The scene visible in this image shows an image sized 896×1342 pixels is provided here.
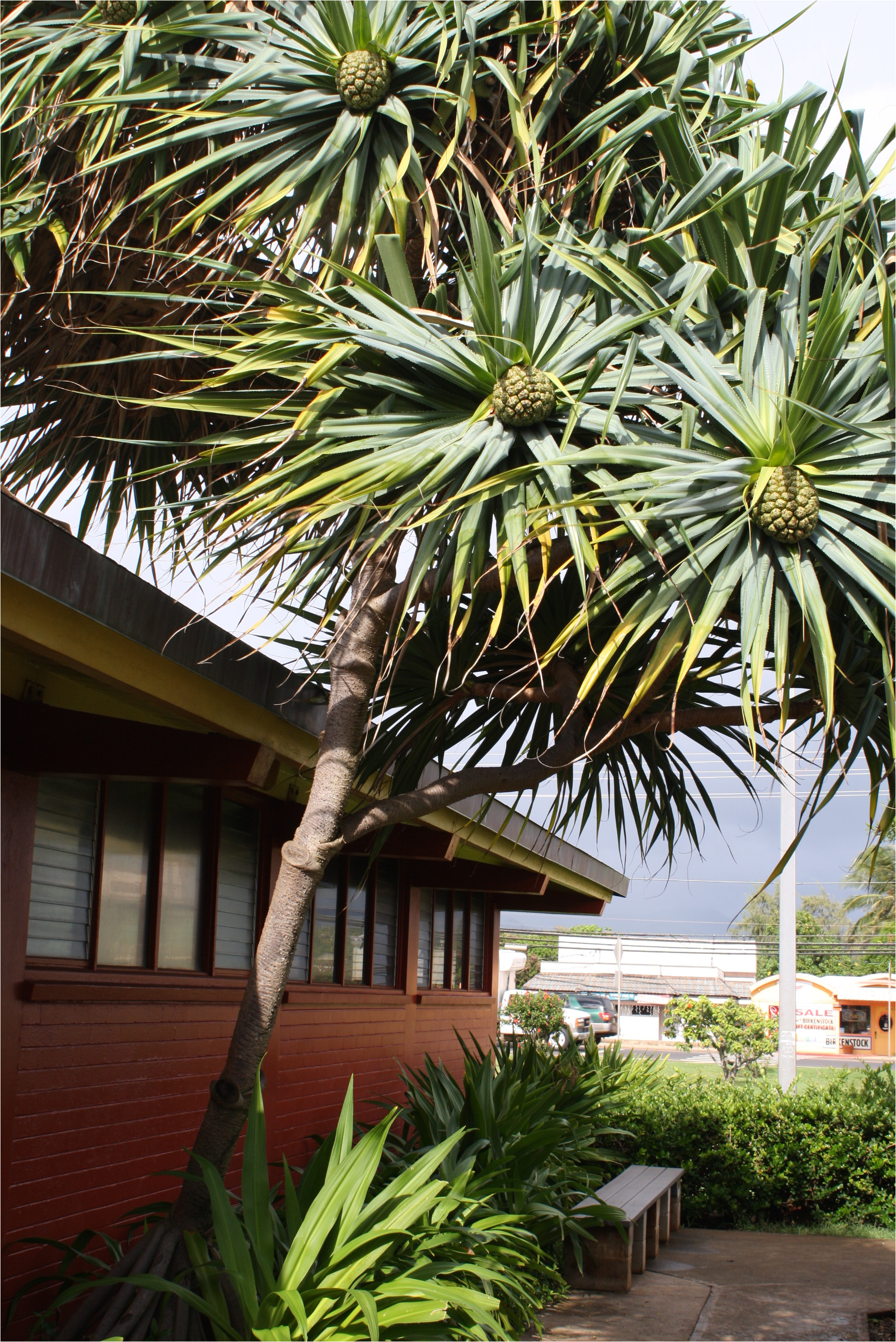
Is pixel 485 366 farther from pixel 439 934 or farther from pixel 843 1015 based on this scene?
pixel 843 1015

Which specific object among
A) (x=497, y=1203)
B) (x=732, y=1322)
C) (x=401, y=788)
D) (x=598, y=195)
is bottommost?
(x=732, y=1322)

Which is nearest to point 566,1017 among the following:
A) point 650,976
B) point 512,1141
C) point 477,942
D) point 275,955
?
point 650,976

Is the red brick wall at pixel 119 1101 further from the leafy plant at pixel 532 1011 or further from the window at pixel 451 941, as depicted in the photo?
the leafy plant at pixel 532 1011

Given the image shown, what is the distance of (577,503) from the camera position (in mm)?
3604

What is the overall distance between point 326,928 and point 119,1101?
317cm

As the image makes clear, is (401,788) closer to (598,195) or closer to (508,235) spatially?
(508,235)

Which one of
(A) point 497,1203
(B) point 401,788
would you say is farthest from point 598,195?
(A) point 497,1203

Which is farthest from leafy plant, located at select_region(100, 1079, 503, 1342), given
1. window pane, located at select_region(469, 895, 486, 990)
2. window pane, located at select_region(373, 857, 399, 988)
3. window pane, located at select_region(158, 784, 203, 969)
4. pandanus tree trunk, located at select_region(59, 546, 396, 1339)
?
window pane, located at select_region(469, 895, 486, 990)

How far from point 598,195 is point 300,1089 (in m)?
5.78

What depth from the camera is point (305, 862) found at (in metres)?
4.31

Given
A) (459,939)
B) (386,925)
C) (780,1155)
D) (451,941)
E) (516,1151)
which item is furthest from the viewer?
(459,939)

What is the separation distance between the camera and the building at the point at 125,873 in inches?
145

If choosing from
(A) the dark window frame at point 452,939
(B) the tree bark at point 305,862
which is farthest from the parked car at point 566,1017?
(B) the tree bark at point 305,862

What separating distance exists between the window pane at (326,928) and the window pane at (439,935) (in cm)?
286
